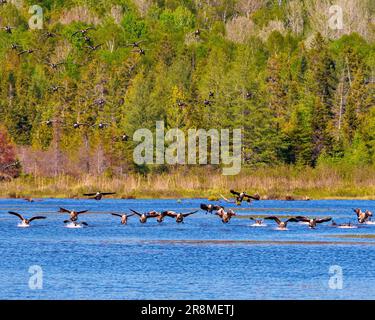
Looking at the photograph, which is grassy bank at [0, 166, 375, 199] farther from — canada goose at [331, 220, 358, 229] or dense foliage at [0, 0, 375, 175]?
canada goose at [331, 220, 358, 229]

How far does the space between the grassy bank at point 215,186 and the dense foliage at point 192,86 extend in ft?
23.1

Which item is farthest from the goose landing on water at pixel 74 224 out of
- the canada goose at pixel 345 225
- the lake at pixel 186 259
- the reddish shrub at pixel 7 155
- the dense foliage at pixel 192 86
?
the reddish shrub at pixel 7 155

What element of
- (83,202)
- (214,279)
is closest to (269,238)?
(214,279)

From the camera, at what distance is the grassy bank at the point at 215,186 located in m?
93.0

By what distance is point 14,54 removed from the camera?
155 metres

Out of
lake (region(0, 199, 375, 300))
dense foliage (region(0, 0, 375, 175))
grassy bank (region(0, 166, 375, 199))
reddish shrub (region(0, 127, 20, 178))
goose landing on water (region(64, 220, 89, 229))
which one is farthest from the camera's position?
dense foliage (region(0, 0, 375, 175))

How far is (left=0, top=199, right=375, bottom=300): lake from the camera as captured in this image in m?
39.4

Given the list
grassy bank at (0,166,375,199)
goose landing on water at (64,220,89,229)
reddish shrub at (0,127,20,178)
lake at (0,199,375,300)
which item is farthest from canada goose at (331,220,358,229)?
reddish shrub at (0,127,20,178)

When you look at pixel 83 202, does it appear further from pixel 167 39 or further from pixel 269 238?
pixel 167 39

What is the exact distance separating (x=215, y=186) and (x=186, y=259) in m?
45.6

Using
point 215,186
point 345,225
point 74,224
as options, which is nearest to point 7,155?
point 215,186

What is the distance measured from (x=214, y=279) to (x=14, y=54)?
380 ft

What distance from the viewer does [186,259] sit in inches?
1941

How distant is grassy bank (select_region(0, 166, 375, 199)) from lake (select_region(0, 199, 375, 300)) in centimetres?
1678
